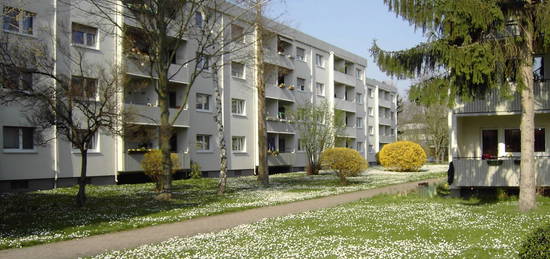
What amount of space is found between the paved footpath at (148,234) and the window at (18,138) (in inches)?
572

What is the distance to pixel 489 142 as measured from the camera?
906 inches

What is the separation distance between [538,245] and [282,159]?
3945 cm

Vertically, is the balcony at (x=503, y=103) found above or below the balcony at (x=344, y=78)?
below

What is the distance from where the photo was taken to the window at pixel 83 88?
17.1 metres

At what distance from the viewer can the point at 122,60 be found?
30.3m

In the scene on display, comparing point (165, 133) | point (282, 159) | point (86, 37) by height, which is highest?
point (86, 37)

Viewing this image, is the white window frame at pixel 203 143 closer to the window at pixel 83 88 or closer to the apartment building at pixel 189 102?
the apartment building at pixel 189 102

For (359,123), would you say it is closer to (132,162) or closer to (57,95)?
(132,162)

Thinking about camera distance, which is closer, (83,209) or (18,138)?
(83,209)

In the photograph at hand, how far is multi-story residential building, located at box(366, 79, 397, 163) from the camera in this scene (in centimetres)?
7000

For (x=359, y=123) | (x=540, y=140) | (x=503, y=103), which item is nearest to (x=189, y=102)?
(x=503, y=103)

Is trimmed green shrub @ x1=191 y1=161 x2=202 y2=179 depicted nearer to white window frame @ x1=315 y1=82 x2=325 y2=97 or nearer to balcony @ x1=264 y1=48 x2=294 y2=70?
balcony @ x1=264 y1=48 x2=294 y2=70

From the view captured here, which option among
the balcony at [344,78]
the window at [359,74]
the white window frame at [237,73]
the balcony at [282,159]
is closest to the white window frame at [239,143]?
the balcony at [282,159]

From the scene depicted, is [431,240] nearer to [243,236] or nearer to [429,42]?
[243,236]
